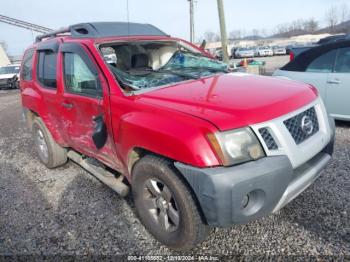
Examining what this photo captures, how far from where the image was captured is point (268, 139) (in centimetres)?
218

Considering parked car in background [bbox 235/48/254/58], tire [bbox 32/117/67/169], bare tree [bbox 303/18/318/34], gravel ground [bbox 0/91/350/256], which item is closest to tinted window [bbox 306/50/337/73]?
gravel ground [bbox 0/91/350/256]

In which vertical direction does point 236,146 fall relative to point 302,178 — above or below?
above

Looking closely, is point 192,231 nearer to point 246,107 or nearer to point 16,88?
point 246,107

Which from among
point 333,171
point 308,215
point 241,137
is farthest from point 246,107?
point 333,171

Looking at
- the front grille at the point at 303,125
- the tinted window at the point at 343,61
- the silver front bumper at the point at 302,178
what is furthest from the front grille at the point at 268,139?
the tinted window at the point at 343,61

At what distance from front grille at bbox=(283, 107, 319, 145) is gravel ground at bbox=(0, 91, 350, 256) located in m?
0.89

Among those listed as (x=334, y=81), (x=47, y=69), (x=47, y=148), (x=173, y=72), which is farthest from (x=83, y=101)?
(x=334, y=81)

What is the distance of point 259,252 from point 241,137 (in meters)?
1.04

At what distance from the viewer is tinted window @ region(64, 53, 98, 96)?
10.1 feet

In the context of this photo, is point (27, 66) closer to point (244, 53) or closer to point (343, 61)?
point (343, 61)

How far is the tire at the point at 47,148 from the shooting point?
4.46 meters

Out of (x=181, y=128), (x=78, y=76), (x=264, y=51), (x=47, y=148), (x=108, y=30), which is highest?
(x=264, y=51)

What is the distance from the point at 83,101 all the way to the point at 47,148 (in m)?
1.76

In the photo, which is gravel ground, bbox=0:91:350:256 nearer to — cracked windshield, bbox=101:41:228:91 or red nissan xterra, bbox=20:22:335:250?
red nissan xterra, bbox=20:22:335:250
